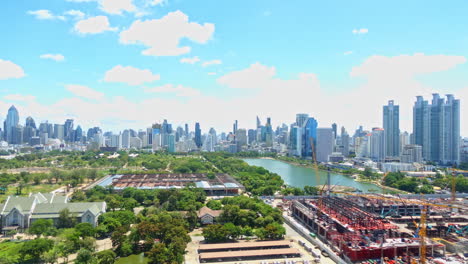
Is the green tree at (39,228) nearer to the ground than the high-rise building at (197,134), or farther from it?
nearer to the ground

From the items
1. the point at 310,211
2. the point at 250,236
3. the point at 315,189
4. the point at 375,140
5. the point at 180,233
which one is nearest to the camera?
the point at 180,233

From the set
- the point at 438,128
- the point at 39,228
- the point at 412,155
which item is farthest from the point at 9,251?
the point at 438,128

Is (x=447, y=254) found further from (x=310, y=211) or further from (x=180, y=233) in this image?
(x=180, y=233)

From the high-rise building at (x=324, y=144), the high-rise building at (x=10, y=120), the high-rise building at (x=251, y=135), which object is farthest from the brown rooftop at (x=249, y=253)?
the high-rise building at (x=10, y=120)

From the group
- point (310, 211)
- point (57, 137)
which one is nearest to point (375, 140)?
point (310, 211)

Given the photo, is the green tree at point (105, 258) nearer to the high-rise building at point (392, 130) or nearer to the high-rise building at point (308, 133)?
the high-rise building at point (392, 130)

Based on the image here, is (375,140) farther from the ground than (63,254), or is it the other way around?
(375,140)

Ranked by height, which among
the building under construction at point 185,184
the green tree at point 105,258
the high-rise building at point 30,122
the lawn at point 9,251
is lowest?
the lawn at point 9,251
